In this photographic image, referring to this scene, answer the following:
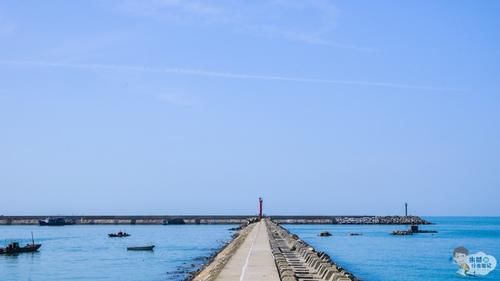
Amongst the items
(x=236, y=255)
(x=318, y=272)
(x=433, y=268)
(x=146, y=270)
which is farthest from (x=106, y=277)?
(x=433, y=268)

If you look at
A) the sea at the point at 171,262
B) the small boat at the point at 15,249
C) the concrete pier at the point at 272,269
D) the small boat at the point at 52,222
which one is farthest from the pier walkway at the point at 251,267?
the small boat at the point at 52,222

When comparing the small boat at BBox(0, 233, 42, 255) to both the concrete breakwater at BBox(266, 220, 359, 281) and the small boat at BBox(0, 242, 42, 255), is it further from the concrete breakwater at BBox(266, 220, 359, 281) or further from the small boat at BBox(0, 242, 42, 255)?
the concrete breakwater at BBox(266, 220, 359, 281)

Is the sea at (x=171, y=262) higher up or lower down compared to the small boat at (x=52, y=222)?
lower down

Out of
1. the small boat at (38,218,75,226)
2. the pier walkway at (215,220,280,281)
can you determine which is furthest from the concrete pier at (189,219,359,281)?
the small boat at (38,218,75,226)

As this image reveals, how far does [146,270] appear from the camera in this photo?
140 feet

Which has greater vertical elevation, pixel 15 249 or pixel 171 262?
pixel 15 249

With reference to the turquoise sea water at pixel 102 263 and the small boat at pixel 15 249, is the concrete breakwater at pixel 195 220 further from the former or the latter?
the small boat at pixel 15 249

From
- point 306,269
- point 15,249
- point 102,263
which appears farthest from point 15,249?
point 306,269

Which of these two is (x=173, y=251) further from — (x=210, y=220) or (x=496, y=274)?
(x=210, y=220)

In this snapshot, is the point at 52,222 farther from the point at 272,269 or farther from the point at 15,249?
the point at 272,269

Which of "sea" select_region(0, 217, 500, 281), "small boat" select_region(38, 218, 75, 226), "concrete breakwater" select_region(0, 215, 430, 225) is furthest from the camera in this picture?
"concrete breakwater" select_region(0, 215, 430, 225)

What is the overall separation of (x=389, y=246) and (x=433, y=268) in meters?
20.6

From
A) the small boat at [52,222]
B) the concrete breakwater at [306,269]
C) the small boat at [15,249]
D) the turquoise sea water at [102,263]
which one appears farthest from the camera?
the small boat at [52,222]

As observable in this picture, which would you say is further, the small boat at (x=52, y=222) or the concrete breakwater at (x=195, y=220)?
the concrete breakwater at (x=195, y=220)
